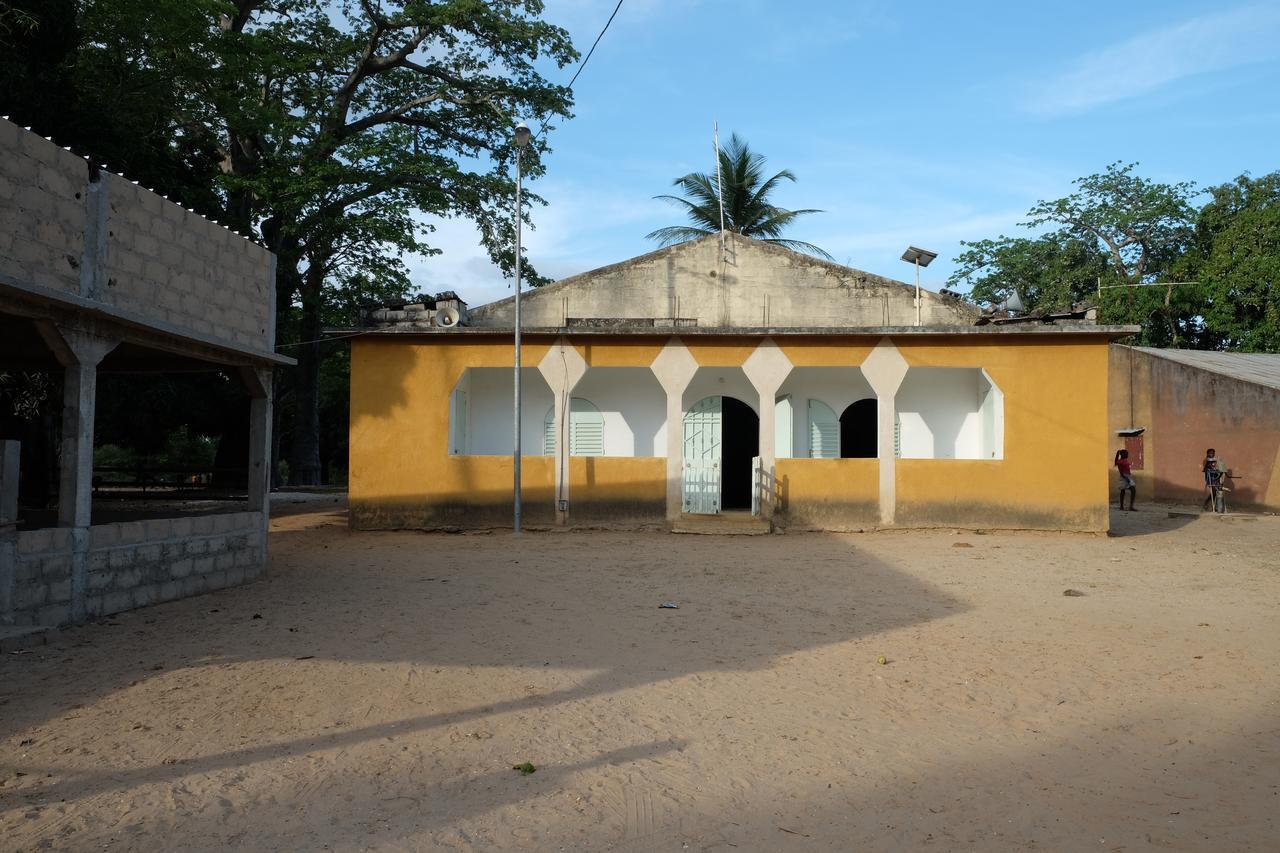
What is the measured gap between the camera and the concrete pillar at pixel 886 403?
47.9 ft

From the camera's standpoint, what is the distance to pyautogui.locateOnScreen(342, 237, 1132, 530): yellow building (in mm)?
14414

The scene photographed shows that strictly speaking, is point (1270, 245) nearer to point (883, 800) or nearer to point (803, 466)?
point (803, 466)

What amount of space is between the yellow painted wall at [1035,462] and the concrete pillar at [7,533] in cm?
1181

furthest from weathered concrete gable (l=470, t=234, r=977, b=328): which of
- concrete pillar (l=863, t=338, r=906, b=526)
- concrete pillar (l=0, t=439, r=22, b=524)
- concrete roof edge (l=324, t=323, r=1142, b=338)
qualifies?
concrete pillar (l=0, t=439, r=22, b=524)

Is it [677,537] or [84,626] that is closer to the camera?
[84,626]

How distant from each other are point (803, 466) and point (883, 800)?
35.8ft

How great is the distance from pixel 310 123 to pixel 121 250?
47.6 feet

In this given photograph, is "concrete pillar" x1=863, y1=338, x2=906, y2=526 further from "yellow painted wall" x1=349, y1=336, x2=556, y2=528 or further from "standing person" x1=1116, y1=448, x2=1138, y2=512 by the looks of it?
"standing person" x1=1116, y1=448, x2=1138, y2=512

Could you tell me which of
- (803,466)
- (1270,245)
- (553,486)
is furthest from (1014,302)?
(1270,245)

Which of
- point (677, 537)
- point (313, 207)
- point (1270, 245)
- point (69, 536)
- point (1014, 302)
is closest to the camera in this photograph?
point (69, 536)

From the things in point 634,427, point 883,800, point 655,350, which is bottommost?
point 883,800

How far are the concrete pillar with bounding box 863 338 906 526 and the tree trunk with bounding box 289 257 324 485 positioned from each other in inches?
540

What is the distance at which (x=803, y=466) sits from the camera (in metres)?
14.8

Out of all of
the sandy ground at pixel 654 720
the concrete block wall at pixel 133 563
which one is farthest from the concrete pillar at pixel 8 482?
the sandy ground at pixel 654 720
